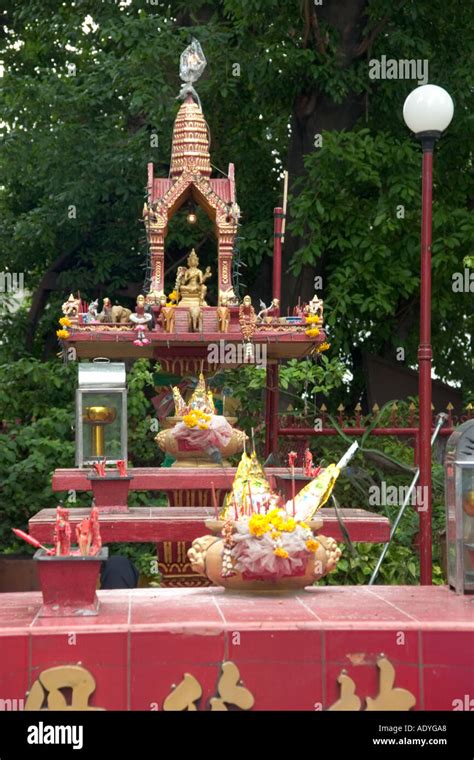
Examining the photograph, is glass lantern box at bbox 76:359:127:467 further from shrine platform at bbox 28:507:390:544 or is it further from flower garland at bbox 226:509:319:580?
flower garland at bbox 226:509:319:580

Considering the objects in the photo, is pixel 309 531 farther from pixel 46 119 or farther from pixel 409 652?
pixel 46 119

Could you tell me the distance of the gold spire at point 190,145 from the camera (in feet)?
42.2

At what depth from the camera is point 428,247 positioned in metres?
9.46

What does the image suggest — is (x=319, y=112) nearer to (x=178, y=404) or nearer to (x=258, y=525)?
(x=178, y=404)

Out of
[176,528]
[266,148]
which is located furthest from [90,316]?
[266,148]

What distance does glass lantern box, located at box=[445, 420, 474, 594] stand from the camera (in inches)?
259

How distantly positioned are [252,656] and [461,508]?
1826 millimetres

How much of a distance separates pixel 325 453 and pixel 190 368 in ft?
9.00

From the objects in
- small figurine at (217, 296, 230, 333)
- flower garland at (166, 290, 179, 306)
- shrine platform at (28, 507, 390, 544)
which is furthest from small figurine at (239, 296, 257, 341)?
shrine platform at (28, 507, 390, 544)

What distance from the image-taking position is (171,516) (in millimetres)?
9117

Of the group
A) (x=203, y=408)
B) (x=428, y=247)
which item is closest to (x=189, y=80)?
(x=203, y=408)

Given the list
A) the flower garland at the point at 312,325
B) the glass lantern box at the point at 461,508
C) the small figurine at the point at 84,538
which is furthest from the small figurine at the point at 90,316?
the small figurine at the point at 84,538

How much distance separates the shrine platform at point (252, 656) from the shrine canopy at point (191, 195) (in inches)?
298

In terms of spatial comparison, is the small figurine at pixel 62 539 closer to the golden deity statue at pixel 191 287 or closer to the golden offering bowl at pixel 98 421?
the golden offering bowl at pixel 98 421
